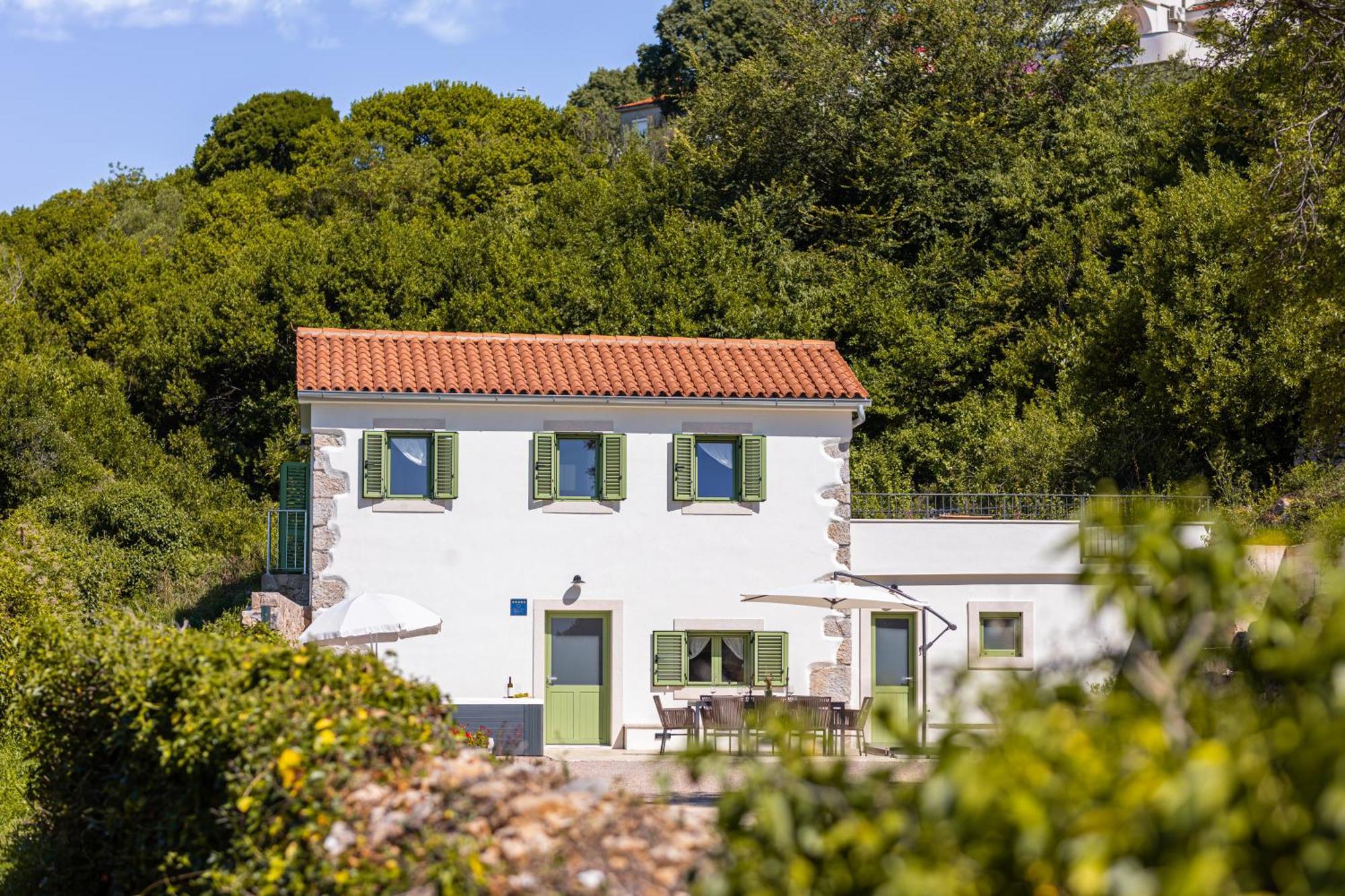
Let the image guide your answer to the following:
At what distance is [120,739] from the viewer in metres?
7.12

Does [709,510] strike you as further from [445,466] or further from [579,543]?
[445,466]

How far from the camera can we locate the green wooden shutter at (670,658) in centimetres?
1948

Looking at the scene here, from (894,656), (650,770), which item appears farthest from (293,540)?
(894,656)

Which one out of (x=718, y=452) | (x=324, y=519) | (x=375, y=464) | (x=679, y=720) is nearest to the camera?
(x=679, y=720)

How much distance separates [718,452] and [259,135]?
3846cm

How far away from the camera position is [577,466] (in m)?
19.8

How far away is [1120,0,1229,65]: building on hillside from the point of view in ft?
181

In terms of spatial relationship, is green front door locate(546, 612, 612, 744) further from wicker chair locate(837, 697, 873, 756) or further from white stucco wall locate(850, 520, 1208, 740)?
white stucco wall locate(850, 520, 1208, 740)

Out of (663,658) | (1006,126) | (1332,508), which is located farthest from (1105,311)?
(663,658)

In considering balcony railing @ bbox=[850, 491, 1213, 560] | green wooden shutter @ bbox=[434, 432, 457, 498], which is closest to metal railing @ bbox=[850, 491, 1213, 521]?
balcony railing @ bbox=[850, 491, 1213, 560]

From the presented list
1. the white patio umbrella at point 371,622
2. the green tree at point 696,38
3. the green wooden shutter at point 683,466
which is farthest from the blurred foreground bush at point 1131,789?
the green tree at point 696,38

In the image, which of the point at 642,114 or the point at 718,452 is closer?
the point at 718,452

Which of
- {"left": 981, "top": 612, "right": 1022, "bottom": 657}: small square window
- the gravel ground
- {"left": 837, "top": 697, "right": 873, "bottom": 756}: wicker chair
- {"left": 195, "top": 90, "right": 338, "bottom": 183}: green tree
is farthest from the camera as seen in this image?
{"left": 195, "top": 90, "right": 338, "bottom": 183}: green tree

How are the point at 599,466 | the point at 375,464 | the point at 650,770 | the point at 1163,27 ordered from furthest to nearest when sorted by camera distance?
the point at 1163,27
the point at 599,466
the point at 375,464
the point at 650,770
